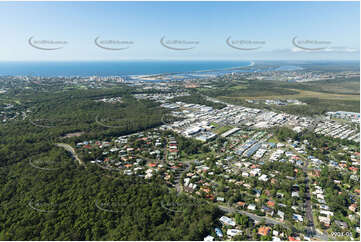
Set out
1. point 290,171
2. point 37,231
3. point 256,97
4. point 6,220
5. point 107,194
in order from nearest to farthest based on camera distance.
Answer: point 37,231
point 6,220
point 107,194
point 290,171
point 256,97

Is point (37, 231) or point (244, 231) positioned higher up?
point (37, 231)

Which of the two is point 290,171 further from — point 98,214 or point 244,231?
point 98,214

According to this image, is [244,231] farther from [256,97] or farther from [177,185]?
[256,97]

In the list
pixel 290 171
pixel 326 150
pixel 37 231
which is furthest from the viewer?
pixel 326 150

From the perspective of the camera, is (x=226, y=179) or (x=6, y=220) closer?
(x=6, y=220)

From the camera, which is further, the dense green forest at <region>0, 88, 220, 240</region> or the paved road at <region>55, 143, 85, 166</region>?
the paved road at <region>55, 143, 85, 166</region>

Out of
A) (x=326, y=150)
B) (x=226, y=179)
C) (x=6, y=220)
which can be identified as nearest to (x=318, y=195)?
(x=226, y=179)

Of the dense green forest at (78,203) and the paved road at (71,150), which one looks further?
the paved road at (71,150)

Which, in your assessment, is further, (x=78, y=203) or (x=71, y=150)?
(x=71, y=150)

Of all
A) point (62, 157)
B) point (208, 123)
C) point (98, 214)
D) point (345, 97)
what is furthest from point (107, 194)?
point (345, 97)
